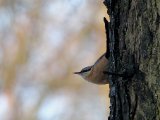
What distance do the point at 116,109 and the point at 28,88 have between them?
8992 millimetres

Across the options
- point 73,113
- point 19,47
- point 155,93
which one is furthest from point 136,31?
point 19,47

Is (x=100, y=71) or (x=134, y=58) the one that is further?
(x=100, y=71)

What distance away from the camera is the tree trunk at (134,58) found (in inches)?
70.4

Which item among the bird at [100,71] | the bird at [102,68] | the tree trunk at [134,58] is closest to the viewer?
the tree trunk at [134,58]

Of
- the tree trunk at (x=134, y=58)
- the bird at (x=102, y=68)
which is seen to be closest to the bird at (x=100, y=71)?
the bird at (x=102, y=68)

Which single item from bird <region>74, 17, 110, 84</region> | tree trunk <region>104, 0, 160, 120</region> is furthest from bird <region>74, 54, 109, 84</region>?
tree trunk <region>104, 0, 160, 120</region>

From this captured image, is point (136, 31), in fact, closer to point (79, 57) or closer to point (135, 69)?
point (135, 69)

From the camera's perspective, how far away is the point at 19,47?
1083 centimetres

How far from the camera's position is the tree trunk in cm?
179

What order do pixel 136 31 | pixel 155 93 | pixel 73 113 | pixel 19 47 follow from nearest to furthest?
pixel 155 93
pixel 136 31
pixel 73 113
pixel 19 47

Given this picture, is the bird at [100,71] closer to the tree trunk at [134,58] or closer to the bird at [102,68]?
the bird at [102,68]

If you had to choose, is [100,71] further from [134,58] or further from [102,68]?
[134,58]

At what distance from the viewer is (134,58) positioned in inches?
74.4

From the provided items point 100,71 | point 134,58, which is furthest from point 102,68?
point 134,58
